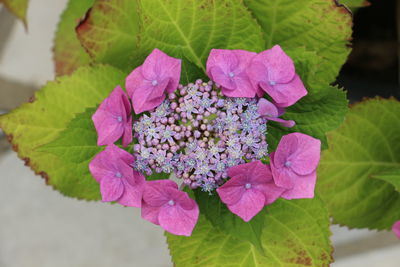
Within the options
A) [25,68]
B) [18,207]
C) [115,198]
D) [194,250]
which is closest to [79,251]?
[18,207]

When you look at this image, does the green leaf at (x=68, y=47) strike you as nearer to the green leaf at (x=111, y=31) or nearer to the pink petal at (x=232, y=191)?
the green leaf at (x=111, y=31)

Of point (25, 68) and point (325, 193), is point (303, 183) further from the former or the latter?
point (25, 68)

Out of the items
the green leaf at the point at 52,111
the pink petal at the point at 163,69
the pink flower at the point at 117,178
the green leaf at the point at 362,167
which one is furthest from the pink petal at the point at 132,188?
the green leaf at the point at 362,167

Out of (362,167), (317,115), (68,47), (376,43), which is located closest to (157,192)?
(317,115)

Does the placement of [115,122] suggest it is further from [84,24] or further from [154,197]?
[84,24]

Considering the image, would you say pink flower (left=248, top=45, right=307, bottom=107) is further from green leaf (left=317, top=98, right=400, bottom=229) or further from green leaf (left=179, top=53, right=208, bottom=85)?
green leaf (left=317, top=98, right=400, bottom=229)

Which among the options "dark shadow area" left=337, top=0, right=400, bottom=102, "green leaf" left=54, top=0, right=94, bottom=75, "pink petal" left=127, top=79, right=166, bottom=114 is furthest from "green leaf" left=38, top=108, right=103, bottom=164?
"dark shadow area" left=337, top=0, right=400, bottom=102
